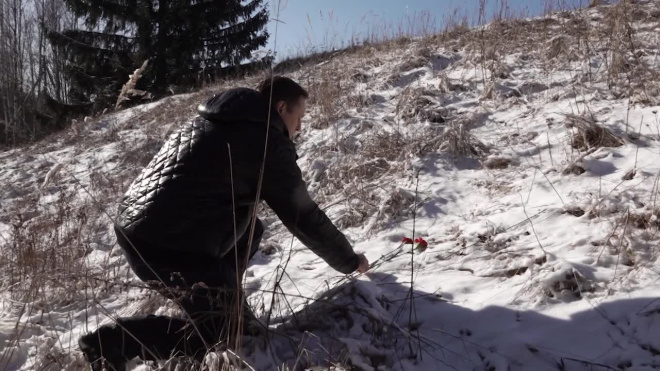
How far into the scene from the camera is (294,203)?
1.83 meters

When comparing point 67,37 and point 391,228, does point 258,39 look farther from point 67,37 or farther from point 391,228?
point 391,228

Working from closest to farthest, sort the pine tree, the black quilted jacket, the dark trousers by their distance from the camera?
the dark trousers
the black quilted jacket
the pine tree

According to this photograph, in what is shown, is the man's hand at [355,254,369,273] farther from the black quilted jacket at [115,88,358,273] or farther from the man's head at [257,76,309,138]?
the man's head at [257,76,309,138]

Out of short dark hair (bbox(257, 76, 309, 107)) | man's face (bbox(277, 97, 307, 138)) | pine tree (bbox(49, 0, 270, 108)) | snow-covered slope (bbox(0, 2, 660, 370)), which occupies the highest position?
pine tree (bbox(49, 0, 270, 108))

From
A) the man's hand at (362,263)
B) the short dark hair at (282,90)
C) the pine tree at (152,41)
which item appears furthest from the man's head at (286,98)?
the pine tree at (152,41)

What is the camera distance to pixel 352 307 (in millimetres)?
1910

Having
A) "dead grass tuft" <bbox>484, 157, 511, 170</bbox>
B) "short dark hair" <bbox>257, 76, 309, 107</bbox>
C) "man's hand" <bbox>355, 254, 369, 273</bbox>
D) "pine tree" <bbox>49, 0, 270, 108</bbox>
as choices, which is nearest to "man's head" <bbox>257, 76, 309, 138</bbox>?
"short dark hair" <bbox>257, 76, 309, 107</bbox>

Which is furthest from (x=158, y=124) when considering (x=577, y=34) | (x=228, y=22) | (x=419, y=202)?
(x=228, y=22)

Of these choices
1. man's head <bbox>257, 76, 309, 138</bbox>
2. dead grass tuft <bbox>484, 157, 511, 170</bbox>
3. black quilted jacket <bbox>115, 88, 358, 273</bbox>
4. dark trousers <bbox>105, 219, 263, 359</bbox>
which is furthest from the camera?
dead grass tuft <bbox>484, 157, 511, 170</bbox>

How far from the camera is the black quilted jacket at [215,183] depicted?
5.74 feet

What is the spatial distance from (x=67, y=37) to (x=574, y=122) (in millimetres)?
12864

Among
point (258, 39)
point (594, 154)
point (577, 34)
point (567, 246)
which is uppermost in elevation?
point (258, 39)

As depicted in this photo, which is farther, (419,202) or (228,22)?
(228,22)

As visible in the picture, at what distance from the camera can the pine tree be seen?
1223 centimetres
